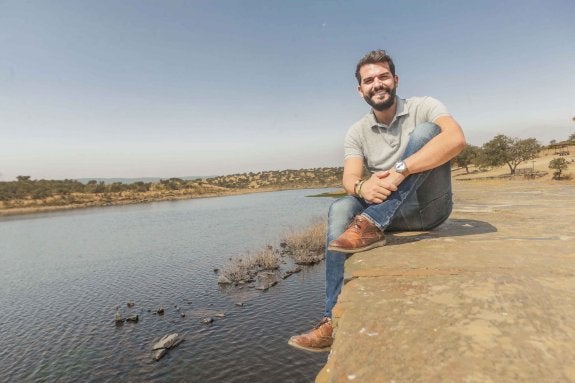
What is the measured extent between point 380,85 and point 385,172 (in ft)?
3.65

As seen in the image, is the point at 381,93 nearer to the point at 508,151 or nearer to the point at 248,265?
the point at 248,265

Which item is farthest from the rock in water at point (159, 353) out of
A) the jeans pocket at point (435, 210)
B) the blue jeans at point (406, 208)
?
the jeans pocket at point (435, 210)

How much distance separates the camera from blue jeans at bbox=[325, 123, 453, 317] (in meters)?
3.36

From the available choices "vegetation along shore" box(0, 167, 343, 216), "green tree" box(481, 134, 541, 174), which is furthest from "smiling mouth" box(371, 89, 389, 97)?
"vegetation along shore" box(0, 167, 343, 216)

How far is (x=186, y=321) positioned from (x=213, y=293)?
11.7 feet

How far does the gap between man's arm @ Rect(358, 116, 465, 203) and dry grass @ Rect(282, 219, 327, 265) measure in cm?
2145

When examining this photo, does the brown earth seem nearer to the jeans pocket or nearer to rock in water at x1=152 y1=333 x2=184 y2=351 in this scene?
the jeans pocket

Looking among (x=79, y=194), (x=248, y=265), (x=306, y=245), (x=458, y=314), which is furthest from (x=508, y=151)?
(x=79, y=194)

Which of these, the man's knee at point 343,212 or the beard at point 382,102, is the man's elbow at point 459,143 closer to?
the beard at point 382,102

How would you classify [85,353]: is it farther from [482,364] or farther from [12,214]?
[12,214]

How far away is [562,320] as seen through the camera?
65.9 inches

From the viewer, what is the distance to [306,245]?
27078mm

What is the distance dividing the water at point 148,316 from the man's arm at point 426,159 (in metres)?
9.78

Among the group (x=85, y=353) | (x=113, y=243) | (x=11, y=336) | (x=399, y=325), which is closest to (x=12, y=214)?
(x=113, y=243)
